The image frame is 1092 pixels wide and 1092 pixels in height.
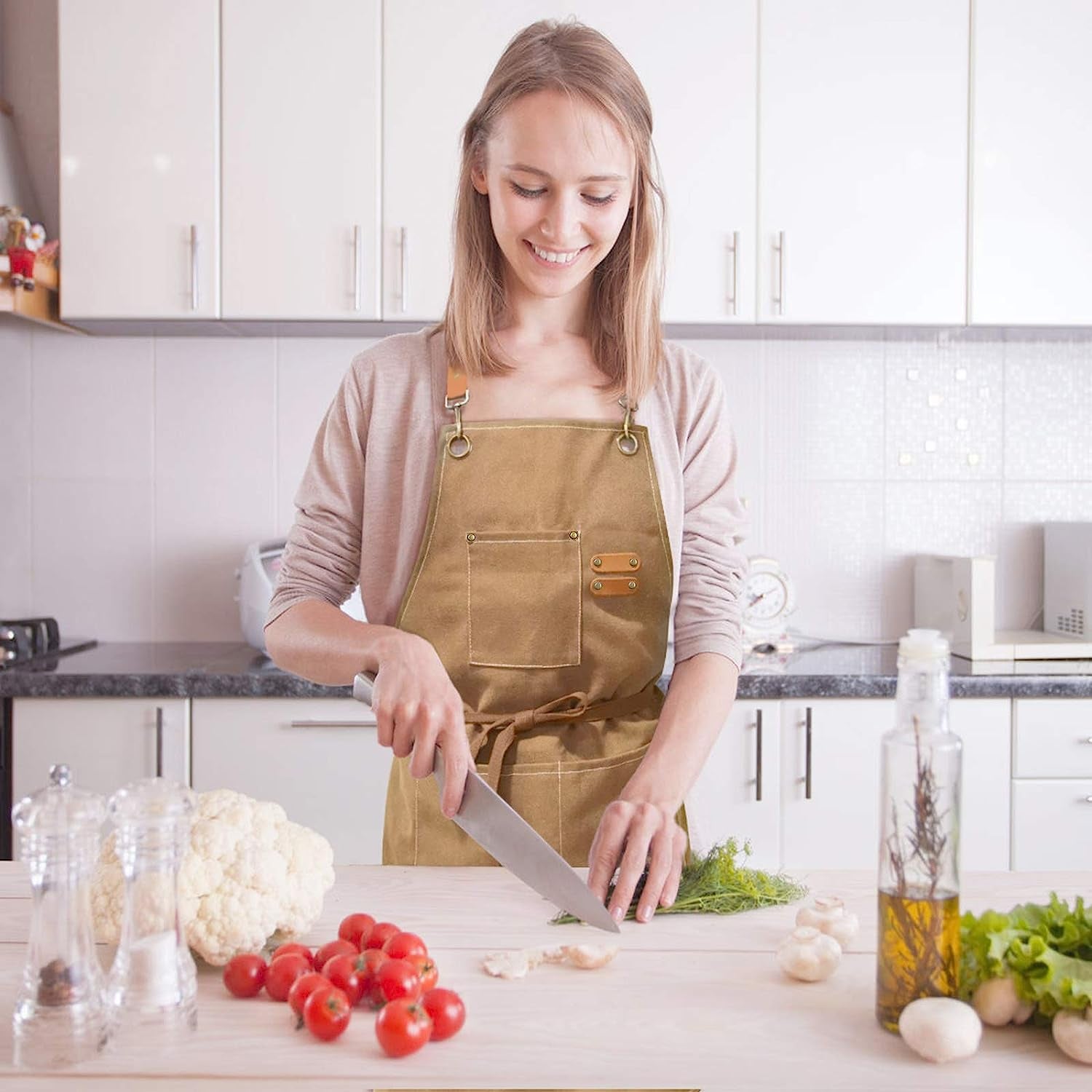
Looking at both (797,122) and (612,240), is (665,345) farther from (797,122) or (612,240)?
(797,122)

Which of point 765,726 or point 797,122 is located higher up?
point 797,122

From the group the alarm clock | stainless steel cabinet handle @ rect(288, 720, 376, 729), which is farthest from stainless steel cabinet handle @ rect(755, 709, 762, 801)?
stainless steel cabinet handle @ rect(288, 720, 376, 729)

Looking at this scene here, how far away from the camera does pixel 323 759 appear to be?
2307mm

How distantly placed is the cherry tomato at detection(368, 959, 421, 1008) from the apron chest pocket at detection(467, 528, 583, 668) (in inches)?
22.5

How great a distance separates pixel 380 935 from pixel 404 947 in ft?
0.16

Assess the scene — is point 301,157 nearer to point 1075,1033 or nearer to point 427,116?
point 427,116

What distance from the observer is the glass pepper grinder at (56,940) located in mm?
757

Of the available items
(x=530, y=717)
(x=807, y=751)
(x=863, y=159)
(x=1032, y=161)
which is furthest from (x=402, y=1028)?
(x=1032, y=161)

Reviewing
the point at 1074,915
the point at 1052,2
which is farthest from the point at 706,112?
the point at 1074,915

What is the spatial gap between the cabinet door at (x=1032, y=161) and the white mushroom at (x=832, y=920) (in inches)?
Result: 73.2

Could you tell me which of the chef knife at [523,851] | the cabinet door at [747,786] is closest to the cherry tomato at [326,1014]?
the chef knife at [523,851]

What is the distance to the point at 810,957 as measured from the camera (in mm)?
888

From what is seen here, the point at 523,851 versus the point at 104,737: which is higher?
the point at 523,851

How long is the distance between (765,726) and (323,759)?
836 millimetres
